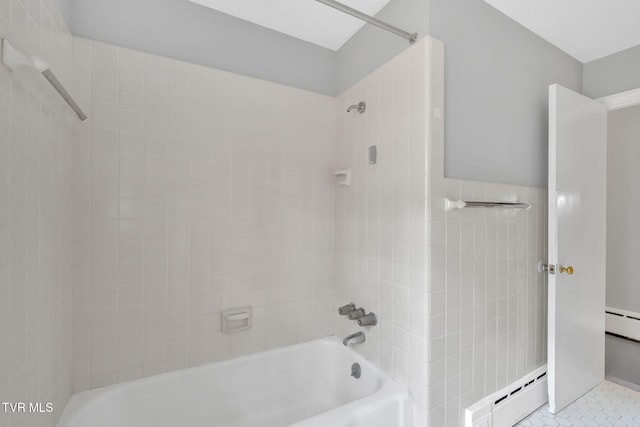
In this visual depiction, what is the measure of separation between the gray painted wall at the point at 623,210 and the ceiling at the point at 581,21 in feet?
4.30

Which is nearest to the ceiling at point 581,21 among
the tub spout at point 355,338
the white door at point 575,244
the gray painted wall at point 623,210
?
the white door at point 575,244

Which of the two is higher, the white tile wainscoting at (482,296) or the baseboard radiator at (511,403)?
the white tile wainscoting at (482,296)

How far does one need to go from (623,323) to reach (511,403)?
2029mm

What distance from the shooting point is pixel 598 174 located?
1819mm

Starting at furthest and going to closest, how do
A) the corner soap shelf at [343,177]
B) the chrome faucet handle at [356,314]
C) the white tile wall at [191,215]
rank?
the corner soap shelf at [343,177]
the chrome faucet handle at [356,314]
the white tile wall at [191,215]

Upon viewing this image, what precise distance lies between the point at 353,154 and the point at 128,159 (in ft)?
3.94

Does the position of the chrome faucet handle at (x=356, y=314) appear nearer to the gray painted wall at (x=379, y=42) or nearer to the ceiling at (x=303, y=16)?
the gray painted wall at (x=379, y=42)

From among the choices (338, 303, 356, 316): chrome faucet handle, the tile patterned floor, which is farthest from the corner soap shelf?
the tile patterned floor

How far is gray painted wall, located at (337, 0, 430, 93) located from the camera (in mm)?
1313

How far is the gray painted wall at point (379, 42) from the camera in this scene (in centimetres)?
131

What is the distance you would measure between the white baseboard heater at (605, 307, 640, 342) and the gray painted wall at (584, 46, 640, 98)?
204cm

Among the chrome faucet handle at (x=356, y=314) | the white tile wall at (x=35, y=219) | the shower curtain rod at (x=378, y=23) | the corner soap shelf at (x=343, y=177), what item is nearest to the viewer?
the white tile wall at (x=35, y=219)

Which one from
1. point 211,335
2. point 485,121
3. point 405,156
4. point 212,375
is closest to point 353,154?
point 405,156

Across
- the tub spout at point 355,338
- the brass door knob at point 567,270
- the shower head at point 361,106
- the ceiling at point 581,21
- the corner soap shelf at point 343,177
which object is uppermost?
the ceiling at point 581,21
